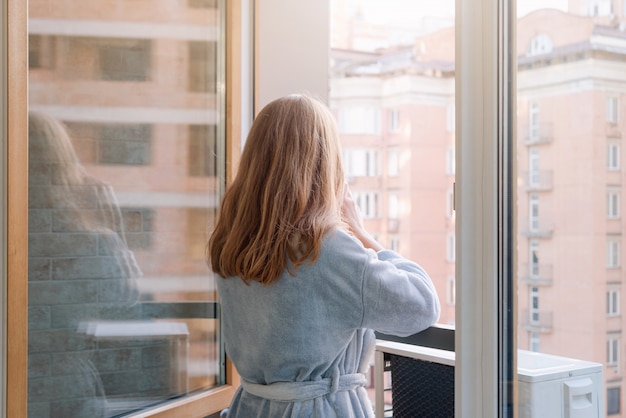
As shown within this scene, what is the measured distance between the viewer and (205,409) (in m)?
2.06

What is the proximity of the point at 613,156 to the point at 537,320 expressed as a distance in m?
0.30

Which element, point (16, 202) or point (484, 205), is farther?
point (16, 202)

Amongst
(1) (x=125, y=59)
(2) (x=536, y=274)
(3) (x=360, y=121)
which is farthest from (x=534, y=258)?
(3) (x=360, y=121)

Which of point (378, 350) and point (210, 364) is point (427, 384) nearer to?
point (378, 350)

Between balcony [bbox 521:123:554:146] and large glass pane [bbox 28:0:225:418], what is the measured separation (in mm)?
1020

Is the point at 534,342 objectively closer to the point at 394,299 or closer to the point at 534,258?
the point at 534,258

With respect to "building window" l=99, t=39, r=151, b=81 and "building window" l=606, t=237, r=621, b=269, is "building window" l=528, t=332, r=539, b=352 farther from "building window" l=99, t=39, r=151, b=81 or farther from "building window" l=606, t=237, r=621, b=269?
"building window" l=99, t=39, r=151, b=81

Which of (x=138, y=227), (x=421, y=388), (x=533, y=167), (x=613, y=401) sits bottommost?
(x=421, y=388)

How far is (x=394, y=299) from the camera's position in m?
1.46

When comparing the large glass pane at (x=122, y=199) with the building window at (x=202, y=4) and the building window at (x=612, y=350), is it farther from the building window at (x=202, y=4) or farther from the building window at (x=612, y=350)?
the building window at (x=612, y=350)

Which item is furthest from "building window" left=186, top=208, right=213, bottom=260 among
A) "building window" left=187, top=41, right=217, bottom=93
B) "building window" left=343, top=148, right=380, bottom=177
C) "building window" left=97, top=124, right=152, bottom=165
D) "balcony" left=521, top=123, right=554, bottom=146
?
"building window" left=343, top=148, right=380, bottom=177

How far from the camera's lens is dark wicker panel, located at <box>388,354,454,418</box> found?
5.18 feet

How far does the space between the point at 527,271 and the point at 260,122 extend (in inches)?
26.3

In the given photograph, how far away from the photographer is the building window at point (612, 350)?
1.05m
